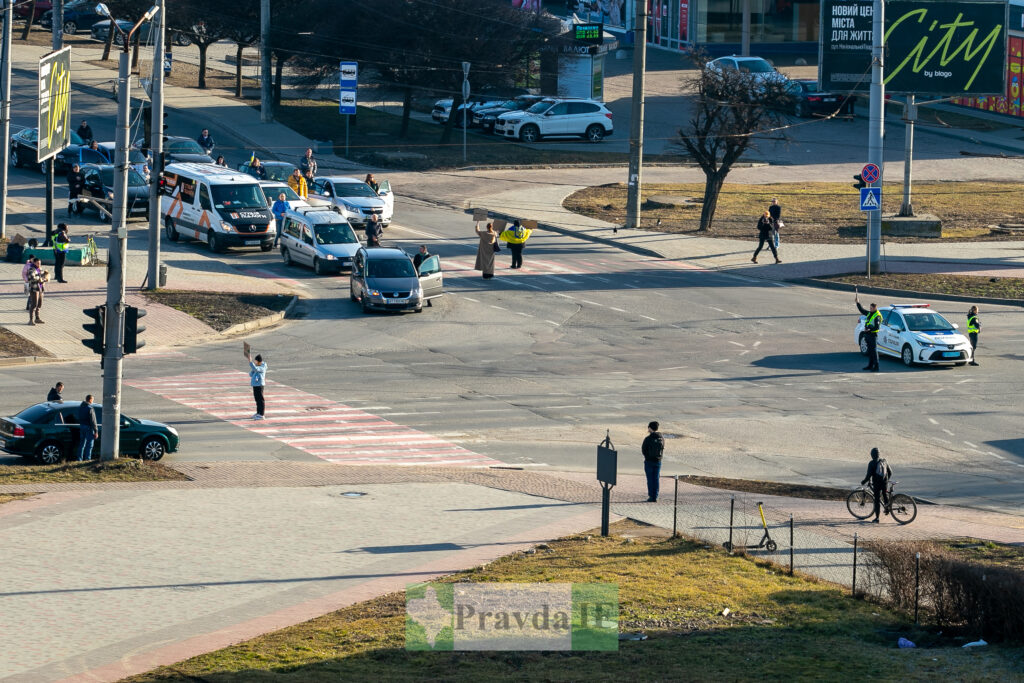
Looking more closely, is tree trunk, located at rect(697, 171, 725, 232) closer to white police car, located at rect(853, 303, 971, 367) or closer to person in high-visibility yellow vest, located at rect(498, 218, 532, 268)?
person in high-visibility yellow vest, located at rect(498, 218, 532, 268)

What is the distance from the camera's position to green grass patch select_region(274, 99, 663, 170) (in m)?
62.1

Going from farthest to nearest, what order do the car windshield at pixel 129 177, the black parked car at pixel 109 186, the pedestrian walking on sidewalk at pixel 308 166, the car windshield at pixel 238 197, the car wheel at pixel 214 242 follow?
the pedestrian walking on sidewalk at pixel 308 166 → the car windshield at pixel 129 177 → the black parked car at pixel 109 186 → the car wheel at pixel 214 242 → the car windshield at pixel 238 197

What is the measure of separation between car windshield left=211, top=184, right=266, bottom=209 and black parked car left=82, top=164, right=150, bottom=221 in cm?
466

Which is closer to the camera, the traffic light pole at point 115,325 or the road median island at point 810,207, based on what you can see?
the traffic light pole at point 115,325

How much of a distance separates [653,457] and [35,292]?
62.7 feet

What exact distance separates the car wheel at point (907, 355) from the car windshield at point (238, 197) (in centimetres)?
2181

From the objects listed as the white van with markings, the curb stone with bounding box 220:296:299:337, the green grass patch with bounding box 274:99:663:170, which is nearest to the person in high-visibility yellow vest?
the white van with markings

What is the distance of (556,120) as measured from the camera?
66.8 metres

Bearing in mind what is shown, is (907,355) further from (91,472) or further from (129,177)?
(129,177)

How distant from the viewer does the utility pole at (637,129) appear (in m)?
50.4

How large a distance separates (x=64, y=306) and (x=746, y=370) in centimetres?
1805

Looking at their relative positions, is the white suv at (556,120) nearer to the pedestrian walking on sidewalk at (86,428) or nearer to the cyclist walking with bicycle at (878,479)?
the pedestrian walking on sidewalk at (86,428)

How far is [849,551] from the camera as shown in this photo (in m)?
19.9

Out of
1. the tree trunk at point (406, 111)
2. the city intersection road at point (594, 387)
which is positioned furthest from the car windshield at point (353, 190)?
the tree trunk at point (406, 111)
